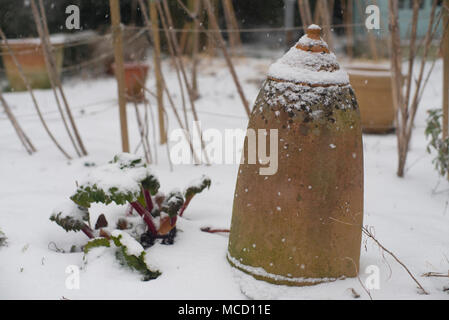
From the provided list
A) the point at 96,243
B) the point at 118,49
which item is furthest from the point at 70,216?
the point at 118,49

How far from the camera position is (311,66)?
1226 millimetres

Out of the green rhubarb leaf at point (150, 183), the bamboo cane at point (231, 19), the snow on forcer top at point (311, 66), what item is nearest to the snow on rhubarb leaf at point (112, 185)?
the green rhubarb leaf at point (150, 183)

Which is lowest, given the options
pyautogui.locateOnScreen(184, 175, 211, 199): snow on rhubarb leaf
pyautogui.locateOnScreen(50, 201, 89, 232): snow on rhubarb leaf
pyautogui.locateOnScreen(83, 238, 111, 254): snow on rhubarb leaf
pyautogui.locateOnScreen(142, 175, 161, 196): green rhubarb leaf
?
pyautogui.locateOnScreen(83, 238, 111, 254): snow on rhubarb leaf

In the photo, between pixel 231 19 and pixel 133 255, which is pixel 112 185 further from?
pixel 231 19

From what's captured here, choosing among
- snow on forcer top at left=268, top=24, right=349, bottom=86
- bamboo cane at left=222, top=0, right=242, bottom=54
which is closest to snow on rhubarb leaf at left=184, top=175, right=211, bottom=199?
snow on forcer top at left=268, top=24, right=349, bottom=86

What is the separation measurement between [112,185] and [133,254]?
0.21 meters

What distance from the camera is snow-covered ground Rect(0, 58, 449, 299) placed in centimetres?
128

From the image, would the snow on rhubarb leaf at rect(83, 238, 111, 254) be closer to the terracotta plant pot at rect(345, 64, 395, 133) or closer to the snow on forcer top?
the snow on forcer top

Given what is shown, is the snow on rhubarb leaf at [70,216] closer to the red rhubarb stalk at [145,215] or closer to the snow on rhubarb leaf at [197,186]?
the red rhubarb stalk at [145,215]

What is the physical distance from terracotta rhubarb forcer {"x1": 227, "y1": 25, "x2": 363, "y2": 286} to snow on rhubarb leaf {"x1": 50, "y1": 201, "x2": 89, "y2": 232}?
545 millimetres

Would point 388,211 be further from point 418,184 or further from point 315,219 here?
point 315,219

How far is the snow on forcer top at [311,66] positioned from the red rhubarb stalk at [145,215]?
62 centimetres
